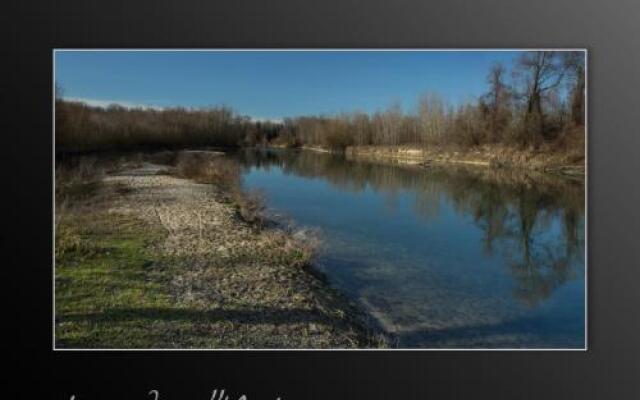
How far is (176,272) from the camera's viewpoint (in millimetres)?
4070

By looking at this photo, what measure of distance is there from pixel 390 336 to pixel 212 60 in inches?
101

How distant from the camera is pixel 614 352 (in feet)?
12.6

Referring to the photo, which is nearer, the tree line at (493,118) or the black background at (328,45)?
the black background at (328,45)

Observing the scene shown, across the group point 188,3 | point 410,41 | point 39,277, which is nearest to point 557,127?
point 410,41

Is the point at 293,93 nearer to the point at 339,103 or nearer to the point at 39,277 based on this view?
the point at 339,103

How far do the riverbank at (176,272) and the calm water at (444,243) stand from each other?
0.95 feet

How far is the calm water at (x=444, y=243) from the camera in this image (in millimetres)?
3928

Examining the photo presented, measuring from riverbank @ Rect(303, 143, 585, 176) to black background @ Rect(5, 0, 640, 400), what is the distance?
7.4 inches

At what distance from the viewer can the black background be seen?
3.78 meters

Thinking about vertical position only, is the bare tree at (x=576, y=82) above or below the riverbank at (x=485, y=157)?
above
